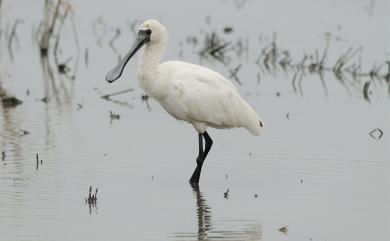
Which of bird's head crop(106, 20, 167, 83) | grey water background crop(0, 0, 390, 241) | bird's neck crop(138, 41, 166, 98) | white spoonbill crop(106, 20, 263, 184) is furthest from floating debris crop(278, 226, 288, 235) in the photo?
bird's head crop(106, 20, 167, 83)

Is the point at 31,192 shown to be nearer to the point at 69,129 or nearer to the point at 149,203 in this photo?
the point at 149,203

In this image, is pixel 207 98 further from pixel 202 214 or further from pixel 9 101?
pixel 9 101

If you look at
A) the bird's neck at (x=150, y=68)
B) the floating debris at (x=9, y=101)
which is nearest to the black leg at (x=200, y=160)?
the bird's neck at (x=150, y=68)

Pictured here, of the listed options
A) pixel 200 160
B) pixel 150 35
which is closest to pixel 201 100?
pixel 200 160

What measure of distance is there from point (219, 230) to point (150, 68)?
2589mm

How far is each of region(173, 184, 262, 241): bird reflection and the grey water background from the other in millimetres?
11

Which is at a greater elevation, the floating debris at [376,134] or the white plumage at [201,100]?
the white plumage at [201,100]

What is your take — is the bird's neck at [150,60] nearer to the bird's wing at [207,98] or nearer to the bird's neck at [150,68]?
the bird's neck at [150,68]

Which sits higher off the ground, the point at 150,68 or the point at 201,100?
the point at 150,68

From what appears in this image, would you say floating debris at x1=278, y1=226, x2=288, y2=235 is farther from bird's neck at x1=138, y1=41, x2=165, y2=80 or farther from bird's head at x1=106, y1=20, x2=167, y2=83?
bird's head at x1=106, y1=20, x2=167, y2=83

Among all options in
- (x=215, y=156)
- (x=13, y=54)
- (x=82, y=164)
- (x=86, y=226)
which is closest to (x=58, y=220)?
(x=86, y=226)

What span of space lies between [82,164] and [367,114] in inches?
196

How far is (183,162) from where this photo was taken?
12695mm

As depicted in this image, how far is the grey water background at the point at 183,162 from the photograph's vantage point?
9930 millimetres
